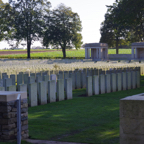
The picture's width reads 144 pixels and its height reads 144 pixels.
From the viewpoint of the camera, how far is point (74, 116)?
7324mm

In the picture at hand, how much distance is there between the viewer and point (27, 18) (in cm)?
5909

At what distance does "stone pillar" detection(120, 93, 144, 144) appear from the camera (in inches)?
176

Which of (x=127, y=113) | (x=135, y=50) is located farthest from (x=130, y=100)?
(x=135, y=50)

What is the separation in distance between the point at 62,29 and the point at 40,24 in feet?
16.4

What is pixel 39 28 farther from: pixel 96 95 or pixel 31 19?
pixel 96 95

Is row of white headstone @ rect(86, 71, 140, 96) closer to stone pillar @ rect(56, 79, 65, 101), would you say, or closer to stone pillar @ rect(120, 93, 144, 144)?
stone pillar @ rect(56, 79, 65, 101)

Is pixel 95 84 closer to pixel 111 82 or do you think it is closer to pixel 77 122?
pixel 111 82

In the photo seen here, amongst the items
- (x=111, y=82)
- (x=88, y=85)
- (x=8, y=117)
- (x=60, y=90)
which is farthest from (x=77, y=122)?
(x=111, y=82)

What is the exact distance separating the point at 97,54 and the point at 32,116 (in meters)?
48.7

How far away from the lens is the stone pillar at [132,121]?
4469 millimetres

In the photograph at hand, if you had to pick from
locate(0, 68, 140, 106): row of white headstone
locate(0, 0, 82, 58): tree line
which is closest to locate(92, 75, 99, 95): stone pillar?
locate(0, 68, 140, 106): row of white headstone

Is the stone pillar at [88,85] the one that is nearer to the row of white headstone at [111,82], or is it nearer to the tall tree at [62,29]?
the row of white headstone at [111,82]

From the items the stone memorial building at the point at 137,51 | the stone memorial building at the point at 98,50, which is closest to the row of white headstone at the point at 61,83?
the stone memorial building at the point at 137,51

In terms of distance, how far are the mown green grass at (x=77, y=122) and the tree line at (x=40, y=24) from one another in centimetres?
5168
